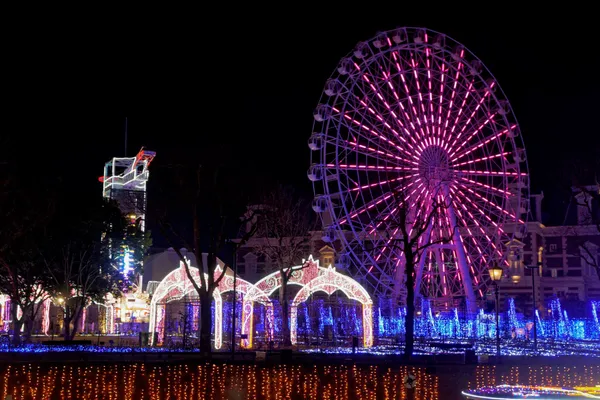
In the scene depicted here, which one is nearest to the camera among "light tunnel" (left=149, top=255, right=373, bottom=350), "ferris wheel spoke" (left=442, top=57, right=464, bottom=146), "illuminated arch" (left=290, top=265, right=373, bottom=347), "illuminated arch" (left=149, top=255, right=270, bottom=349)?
"illuminated arch" (left=149, top=255, right=270, bottom=349)

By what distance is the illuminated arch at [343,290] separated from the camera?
4709 centimetres

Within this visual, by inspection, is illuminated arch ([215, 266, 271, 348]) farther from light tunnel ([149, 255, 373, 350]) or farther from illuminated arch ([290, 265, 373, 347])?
illuminated arch ([290, 265, 373, 347])

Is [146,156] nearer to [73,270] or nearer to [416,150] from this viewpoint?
[73,270]

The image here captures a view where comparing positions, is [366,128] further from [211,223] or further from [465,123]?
[211,223]

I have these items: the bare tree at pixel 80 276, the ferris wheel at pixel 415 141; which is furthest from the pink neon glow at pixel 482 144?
the bare tree at pixel 80 276

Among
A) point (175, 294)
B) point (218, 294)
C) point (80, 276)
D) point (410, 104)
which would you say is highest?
point (410, 104)

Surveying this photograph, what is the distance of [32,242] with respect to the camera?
4844 cm

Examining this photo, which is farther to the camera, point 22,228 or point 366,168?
point 366,168

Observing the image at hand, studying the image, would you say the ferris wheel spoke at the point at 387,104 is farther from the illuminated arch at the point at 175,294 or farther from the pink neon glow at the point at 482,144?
the illuminated arch at the point at 175,294

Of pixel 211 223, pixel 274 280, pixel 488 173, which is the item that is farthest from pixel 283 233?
pixel 211 223

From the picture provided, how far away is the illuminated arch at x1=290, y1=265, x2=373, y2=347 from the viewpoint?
47094mm

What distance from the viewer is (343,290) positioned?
4734 cm

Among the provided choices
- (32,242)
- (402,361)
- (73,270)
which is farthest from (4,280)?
(402,361)

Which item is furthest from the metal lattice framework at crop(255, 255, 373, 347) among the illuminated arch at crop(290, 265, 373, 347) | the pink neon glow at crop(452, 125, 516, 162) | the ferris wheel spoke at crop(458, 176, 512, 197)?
the pink neon glow at crop(452, 125, 516, 162)
